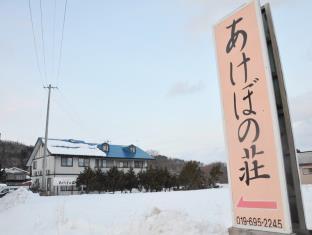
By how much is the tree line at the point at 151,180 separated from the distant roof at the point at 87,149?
8.75 metres

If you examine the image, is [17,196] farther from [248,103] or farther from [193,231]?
[248,103]

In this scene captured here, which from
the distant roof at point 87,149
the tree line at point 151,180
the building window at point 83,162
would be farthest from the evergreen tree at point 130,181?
the building window at point 83,162

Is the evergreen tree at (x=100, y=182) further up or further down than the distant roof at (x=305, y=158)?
further down

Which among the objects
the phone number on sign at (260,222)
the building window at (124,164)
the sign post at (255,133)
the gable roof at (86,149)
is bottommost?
the phone number on sign at (260,222)

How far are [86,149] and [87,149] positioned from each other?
17 centimetres

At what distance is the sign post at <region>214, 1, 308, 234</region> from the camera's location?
438cm

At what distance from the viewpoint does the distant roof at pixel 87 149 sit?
4312 centimetres

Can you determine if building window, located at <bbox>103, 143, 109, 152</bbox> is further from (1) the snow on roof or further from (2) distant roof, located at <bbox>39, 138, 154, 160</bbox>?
(1) the snow on roof

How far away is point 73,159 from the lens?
43.8 m

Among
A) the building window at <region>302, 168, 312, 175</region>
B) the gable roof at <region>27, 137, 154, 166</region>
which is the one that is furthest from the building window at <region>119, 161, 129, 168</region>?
the building window at <region>302, 168, 312, 175</region>

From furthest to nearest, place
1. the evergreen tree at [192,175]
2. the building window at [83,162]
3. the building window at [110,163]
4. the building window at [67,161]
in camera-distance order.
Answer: the building window at [110,163] < the building window at [83,162] < the building window at [67,161] < the evergreen tree at [192,175]

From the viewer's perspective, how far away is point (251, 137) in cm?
476

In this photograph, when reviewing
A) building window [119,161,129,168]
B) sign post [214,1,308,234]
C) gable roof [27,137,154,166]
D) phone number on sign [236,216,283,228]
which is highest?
gable roof [27,137,154,166]

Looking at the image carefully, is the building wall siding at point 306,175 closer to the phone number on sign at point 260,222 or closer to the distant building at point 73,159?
the distant building at point 73,159
